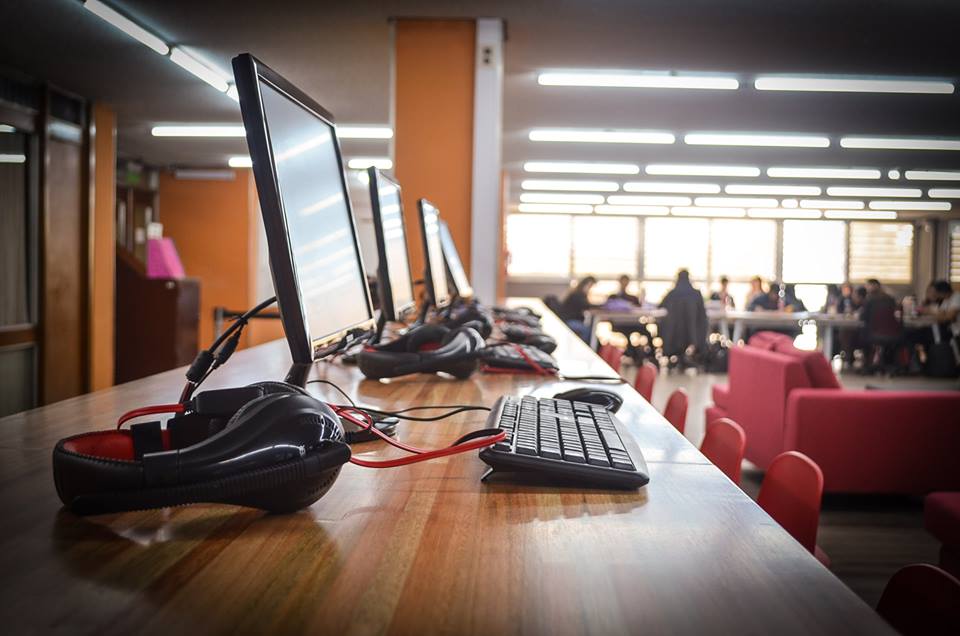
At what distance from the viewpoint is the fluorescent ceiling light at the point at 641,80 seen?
23.9 feet

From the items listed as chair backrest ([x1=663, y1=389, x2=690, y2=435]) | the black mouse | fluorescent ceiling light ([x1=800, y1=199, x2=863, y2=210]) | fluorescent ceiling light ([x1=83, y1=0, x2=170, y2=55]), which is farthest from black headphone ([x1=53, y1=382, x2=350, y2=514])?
fluorescent ceiling light ([x1=800, y1=199, x2=863, y2=210])

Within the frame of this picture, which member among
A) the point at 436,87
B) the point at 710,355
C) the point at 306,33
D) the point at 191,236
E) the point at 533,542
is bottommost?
the point at 710,355

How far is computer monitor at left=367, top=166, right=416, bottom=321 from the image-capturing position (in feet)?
6.55

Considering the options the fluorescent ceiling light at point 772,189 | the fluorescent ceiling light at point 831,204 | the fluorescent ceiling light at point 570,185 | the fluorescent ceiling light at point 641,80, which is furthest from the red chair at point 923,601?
the fluorescent ceiling light at point 831,204

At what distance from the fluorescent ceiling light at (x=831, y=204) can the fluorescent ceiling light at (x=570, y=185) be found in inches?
170

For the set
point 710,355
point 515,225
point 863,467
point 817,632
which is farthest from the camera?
point 515,225

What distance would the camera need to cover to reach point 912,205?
1552cm

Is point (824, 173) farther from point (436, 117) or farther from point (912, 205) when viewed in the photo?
point (436, 117)

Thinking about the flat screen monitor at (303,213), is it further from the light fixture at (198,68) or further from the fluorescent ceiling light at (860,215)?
the fluorescent ceiling light at (860,215)

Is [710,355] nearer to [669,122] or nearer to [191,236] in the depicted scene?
[669,122]

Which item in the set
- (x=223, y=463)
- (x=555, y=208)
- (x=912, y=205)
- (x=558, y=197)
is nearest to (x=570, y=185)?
(x=558, y=197)

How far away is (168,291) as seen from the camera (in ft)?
25.4

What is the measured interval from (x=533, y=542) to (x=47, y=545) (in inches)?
17.7

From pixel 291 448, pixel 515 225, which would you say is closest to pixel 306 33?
pixel 291 448
